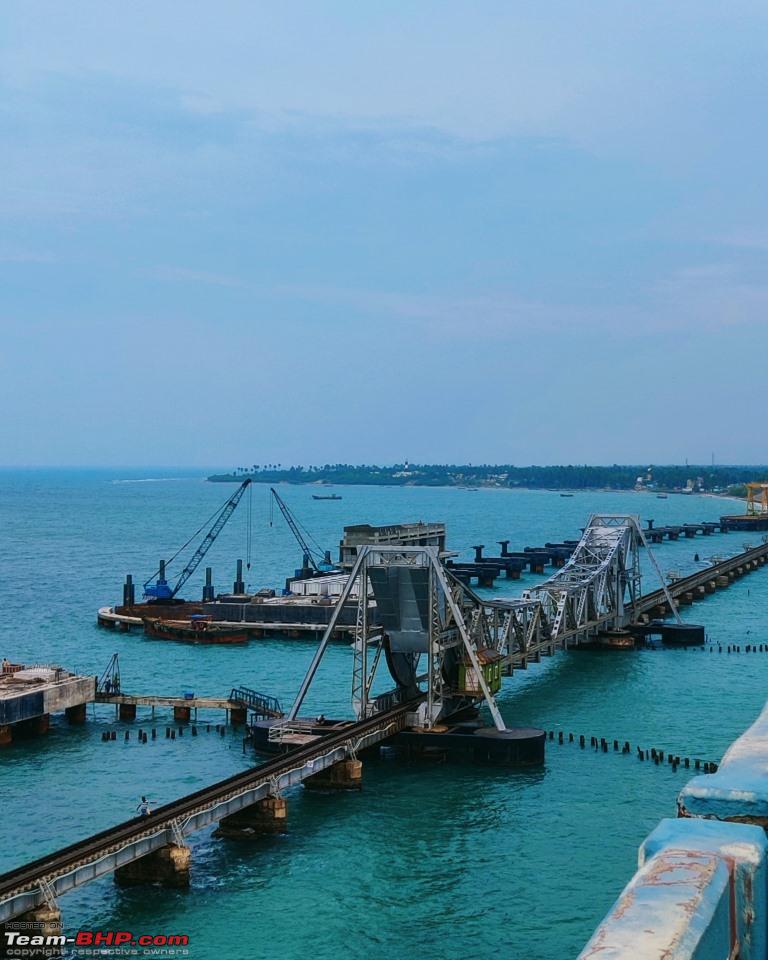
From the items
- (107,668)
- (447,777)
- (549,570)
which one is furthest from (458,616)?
(549,570)

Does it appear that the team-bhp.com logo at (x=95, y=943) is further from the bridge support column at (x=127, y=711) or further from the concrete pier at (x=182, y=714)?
the bridge support column at (x=127, y=711)

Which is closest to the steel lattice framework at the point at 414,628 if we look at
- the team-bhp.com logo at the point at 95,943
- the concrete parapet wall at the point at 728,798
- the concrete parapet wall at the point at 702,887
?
the team-bhp.com logo at the point at 95,943

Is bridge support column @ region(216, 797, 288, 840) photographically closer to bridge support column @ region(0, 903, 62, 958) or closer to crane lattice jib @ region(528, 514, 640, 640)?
bridge support column @ region(0, 903, 62, 958)

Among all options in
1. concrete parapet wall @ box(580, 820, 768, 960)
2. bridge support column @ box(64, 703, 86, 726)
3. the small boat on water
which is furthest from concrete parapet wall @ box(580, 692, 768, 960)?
the small boat on water

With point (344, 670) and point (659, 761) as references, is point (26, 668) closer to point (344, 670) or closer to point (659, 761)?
point (344, 670)

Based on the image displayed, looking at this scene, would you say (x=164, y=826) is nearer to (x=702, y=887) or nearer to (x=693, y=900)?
(x=702, y=887)

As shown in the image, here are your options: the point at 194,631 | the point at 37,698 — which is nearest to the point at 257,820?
the point at 37,698
